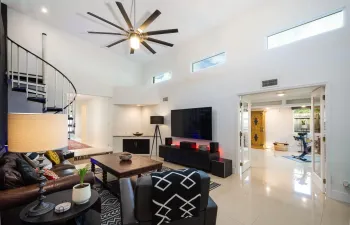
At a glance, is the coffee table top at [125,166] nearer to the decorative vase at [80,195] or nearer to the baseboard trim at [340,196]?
the decorative vase at [80,195]

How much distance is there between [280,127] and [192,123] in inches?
233

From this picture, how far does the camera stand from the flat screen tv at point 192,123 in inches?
191

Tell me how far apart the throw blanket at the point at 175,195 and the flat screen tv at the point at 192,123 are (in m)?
3.44

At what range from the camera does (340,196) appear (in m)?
2.88

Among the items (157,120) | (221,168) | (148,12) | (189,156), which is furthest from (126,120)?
(221,168)

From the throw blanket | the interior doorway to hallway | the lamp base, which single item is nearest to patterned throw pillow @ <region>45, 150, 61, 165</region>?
the lamp base

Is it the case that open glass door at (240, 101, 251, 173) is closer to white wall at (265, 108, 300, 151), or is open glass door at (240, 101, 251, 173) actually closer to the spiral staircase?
white wall at (265, 108, 300, 151)

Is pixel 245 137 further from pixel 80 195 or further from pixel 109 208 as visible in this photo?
pixel 80 195

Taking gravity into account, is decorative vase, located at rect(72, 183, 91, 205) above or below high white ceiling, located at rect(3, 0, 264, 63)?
below

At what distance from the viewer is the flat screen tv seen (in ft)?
15.9

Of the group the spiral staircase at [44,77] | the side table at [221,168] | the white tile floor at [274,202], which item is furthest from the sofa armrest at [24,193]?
the side table at [221,168]

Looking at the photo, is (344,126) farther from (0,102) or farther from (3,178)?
(0,102)

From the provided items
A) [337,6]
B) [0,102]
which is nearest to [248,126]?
[337,6]

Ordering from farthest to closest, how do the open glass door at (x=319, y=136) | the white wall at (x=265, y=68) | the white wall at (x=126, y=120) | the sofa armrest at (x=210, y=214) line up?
the white wall at (x=126, y=120) < the open glass door at (x=319, y=136) < the white wall at (x=265, y=68) < the sofa armrest at (x=210, y=214)
